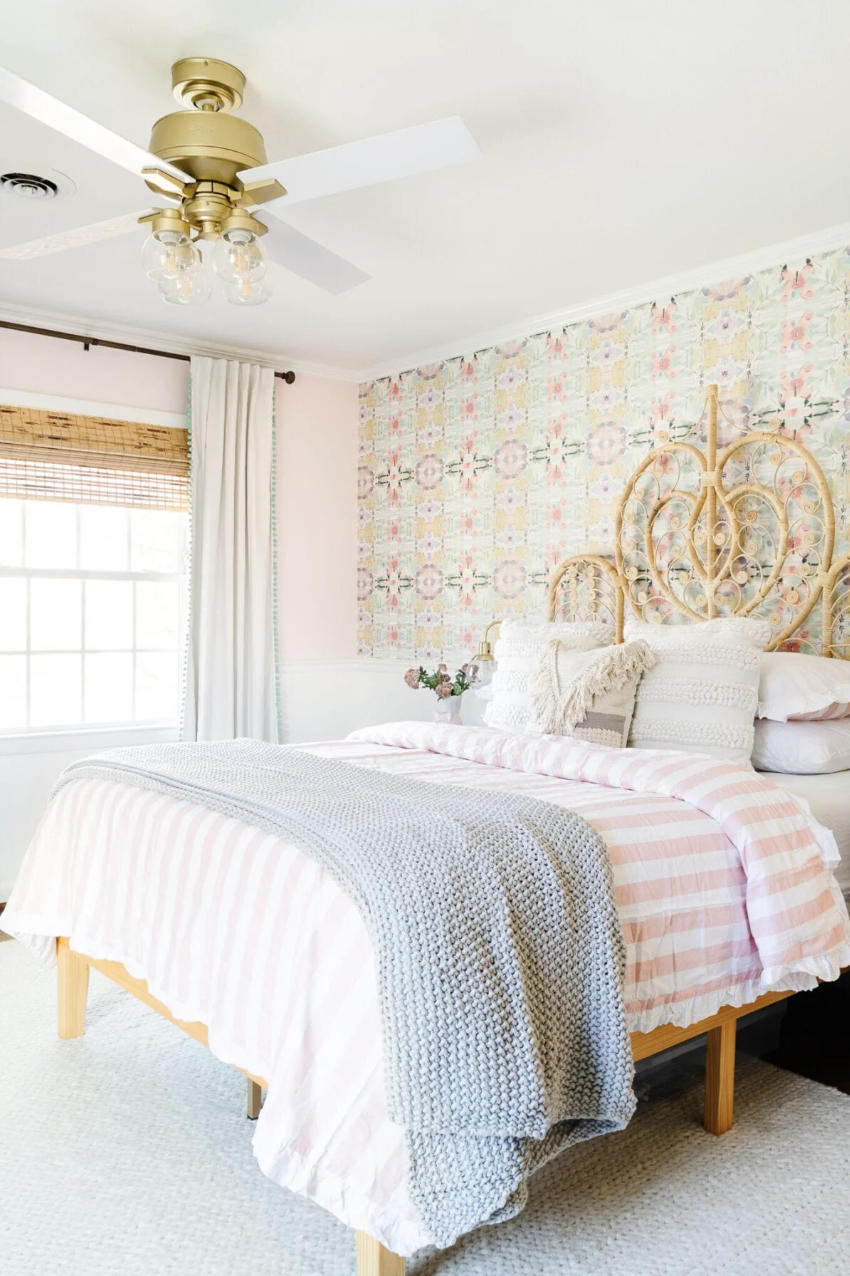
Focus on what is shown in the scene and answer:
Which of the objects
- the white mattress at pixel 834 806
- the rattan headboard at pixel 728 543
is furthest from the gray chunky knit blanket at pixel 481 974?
the rattan headboard at pixel 728 543

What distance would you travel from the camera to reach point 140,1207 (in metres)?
1.87

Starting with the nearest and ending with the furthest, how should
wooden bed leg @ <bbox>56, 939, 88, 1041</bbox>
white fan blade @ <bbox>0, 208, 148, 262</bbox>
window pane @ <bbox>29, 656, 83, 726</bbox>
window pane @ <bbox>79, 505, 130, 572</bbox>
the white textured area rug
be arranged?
1. the white textured area rug
2. white fan blade @ <bbox>0, 208, 148, 262</bbox>
3. wooden bed leg @ <bbox>56, 939, 88, 1041</bbox>
4. window pane @ <bbox>29, 656, 83, 726</bbox>
5. window pane @ <bbox>79, 505, 130, 572</bbox>

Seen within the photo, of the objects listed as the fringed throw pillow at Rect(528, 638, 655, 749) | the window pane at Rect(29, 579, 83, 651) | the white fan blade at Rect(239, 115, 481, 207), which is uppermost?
the white fan blade at Rect(239, 115, 481, 207)

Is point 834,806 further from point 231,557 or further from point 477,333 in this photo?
point 231,557

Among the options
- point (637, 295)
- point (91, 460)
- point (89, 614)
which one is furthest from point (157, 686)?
point (637, 295)

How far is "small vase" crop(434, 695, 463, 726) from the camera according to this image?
13.4 ft

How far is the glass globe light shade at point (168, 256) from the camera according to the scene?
2.22 meters

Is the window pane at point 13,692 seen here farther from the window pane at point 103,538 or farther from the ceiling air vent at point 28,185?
the ceiling air vent at point 28,185

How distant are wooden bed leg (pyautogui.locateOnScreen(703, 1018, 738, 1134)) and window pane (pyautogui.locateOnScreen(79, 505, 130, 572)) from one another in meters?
3.26

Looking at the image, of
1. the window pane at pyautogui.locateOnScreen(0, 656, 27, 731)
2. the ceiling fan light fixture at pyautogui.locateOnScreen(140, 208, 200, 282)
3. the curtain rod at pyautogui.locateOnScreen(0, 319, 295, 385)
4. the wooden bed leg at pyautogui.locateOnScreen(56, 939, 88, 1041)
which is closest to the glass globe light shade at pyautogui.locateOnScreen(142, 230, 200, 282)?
the ceiling fan light fixture at pyautogui.locateOnScreen(140, 208, 200, 282)

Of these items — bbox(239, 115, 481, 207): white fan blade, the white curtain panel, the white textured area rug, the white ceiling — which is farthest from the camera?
the white curtain panel

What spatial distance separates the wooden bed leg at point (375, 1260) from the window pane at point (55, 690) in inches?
123

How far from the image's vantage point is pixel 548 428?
4.12m

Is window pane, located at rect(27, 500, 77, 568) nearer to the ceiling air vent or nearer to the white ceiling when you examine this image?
the white ceiling
